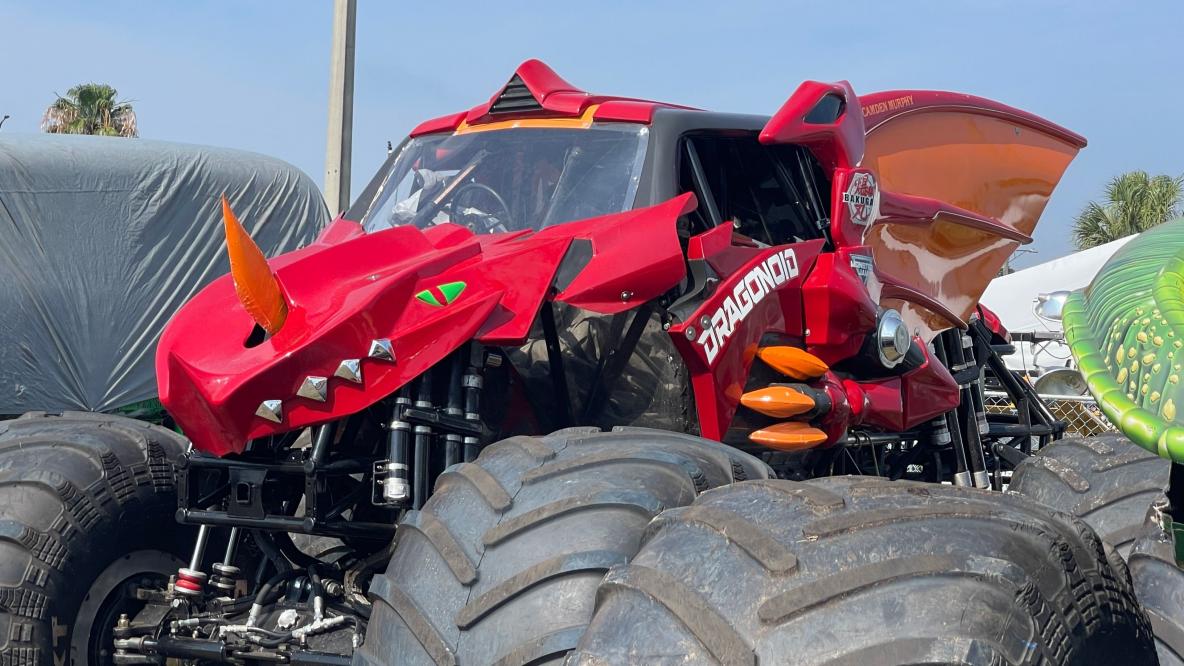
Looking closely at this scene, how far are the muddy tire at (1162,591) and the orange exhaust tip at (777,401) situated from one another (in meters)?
1.45

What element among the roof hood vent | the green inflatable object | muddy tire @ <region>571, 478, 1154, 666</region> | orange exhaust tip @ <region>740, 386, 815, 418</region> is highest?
the green inflatable object

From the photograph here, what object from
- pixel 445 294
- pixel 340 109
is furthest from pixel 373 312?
pixel 340 109

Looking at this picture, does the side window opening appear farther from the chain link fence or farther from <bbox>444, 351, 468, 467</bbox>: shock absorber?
the chain link fence

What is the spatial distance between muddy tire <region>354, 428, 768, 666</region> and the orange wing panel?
259cm

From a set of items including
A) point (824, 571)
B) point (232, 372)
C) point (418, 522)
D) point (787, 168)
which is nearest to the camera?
point (824, 571)

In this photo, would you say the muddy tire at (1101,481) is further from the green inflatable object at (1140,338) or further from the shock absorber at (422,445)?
the green inflatable object at (1140,338)

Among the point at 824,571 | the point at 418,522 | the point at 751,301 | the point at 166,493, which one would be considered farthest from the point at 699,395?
the point at 824,571

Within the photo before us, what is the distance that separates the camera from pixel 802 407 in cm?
472

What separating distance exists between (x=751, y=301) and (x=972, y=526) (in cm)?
218

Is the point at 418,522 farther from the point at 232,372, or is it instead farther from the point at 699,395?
the point at 699,395

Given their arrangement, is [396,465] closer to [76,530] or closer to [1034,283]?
[76,530]

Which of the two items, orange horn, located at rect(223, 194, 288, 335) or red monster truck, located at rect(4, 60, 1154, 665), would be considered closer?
red monster truck, located at rect(4, 60, 1154, 665)

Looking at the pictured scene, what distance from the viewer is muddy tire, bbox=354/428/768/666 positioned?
9.30 ft

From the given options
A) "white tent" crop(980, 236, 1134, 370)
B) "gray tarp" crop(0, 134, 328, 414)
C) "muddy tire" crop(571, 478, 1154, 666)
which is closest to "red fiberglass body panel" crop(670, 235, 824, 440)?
"muddy tire" crop(571, 478, 1154, 666)
